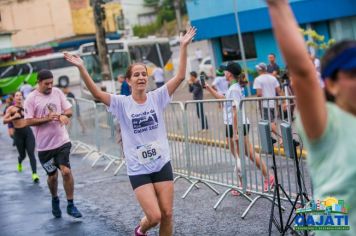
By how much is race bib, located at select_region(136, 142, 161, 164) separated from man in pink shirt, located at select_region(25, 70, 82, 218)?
109 inches

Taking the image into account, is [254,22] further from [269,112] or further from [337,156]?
[337,156]

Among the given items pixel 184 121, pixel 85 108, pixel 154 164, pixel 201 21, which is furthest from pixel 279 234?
pixel 201 21

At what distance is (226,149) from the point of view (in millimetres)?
9523

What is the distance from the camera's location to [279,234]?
733cm

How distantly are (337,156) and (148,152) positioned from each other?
385 cm

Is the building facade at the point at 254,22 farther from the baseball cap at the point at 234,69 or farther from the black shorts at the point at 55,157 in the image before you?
the black shorts at the point at 55,157

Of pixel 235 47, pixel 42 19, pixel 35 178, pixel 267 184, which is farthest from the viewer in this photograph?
pixel 42 19

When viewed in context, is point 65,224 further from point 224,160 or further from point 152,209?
point 152,209

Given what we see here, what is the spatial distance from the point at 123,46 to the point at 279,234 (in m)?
28.8

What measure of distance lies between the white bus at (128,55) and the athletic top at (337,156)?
28.5 meters

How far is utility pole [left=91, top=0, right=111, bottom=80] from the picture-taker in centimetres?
2362

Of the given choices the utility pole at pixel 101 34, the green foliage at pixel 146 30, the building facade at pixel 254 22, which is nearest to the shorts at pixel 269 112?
the building facade at pixel 254 22

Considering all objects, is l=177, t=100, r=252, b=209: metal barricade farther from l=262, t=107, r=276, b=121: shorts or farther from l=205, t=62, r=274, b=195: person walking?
l=262, t=107, r=276, b=121: shorts

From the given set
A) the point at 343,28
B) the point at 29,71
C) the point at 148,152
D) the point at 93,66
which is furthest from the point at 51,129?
the point at 29,71
